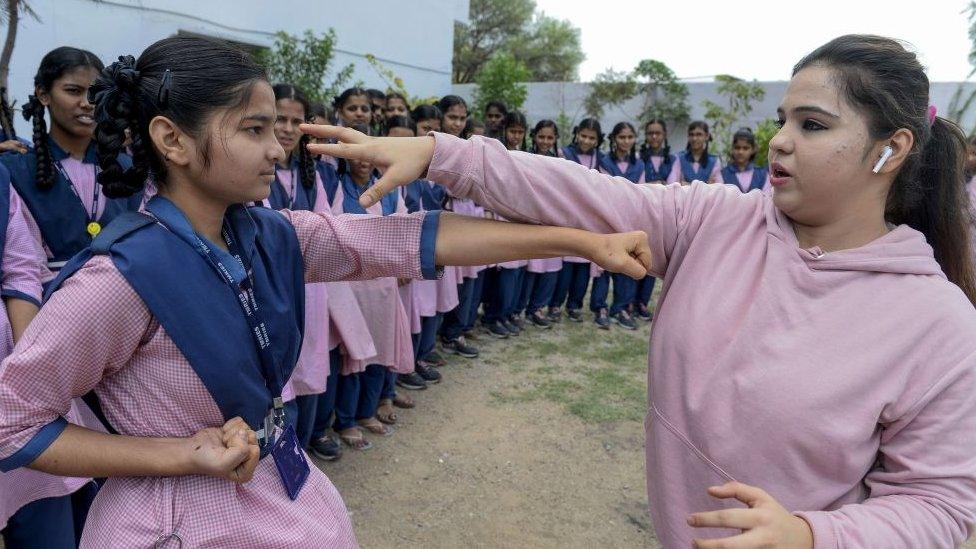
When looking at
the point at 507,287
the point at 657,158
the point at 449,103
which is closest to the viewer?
the point at 449,103

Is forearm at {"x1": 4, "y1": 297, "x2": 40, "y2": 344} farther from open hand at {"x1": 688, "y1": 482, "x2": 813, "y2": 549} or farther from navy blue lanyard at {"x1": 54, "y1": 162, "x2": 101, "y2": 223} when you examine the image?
open hand at {"x1": 688, "y1": 482, "x2": 813, "y2": 549}

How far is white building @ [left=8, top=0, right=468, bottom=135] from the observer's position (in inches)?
272

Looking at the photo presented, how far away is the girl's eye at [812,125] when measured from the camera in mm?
1281

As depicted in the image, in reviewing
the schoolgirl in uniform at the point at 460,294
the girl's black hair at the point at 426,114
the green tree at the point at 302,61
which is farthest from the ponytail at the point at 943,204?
the green tree at the point at 302,61

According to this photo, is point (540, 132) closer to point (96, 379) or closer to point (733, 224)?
point (733, 224)

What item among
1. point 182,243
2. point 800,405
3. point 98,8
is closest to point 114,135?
point 182,243

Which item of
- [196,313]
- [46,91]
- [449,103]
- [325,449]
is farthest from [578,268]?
[196,313]

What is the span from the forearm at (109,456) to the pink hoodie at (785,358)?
738mm

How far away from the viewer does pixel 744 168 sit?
6.97 metres

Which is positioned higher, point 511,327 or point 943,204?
point 943,204

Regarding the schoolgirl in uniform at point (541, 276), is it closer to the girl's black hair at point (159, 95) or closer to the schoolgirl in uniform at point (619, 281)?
the schoolgirl in uniform at point (619, 281)

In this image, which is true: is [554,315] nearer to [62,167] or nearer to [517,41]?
[62,167]

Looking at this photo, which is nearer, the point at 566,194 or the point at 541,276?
the point at 566,194

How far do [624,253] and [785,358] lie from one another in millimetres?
361
